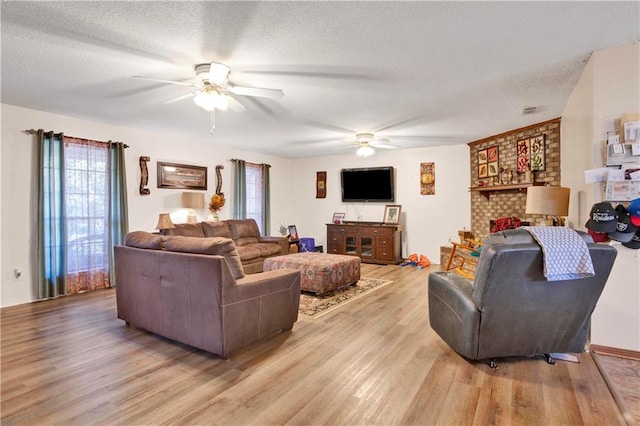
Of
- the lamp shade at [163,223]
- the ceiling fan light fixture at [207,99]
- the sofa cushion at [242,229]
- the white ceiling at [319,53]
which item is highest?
the white ceiling at [319,53]

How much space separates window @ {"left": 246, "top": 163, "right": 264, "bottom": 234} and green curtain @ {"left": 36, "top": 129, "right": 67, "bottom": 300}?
3.48 meters

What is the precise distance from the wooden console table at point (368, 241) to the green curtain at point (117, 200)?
13.5ft

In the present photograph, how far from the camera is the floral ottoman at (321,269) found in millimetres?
4301

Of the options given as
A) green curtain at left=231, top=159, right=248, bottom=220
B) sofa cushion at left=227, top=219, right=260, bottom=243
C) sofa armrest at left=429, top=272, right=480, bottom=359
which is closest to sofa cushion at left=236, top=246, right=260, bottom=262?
sofa cushion at left=227, top=219, right=260, bottom=243

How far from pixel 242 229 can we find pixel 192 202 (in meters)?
1.03

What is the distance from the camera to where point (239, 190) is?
6949mm

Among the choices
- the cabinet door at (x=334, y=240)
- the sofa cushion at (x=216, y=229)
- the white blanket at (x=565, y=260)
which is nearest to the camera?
the white blanket at (x=565, y=260)

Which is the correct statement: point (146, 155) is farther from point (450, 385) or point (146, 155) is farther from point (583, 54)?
point (583, 54)

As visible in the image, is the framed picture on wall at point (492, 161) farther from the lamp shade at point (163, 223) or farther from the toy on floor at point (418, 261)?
the lamp shade at point (163, 223)

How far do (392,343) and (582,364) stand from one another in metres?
1.41

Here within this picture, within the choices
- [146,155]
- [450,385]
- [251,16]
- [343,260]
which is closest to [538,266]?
[450,385]

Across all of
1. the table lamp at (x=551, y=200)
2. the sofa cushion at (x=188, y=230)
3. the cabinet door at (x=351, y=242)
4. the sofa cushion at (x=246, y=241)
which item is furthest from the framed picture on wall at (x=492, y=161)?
the sofa cushion at (x=188, y=230)

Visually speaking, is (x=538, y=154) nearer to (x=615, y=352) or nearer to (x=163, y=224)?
(x=615, y=352)

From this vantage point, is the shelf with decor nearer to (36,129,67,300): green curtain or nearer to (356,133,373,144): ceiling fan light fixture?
(356,133,373,144): ceiling fan light fixture
